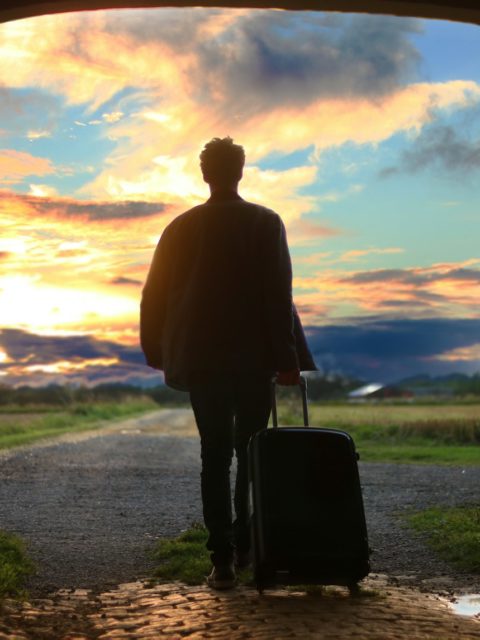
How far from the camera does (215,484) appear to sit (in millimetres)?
4875

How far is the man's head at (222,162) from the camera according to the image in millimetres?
4957

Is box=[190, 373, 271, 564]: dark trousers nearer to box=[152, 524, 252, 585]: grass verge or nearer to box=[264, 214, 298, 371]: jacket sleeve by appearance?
box=[264, 214, 298, 371]: jacket sleeve

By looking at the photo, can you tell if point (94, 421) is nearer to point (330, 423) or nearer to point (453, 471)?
point (330, 423)

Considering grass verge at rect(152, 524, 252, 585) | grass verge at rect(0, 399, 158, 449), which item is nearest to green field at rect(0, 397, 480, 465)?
grass verge at rect(0, 399, 158, 449)

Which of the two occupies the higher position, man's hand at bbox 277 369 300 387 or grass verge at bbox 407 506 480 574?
man's hand at bbox 277 369 300 387

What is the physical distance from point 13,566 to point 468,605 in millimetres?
2359

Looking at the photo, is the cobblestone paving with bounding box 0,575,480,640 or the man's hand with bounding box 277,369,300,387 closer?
the cobblestone paving with bounding box 0,575,480,640

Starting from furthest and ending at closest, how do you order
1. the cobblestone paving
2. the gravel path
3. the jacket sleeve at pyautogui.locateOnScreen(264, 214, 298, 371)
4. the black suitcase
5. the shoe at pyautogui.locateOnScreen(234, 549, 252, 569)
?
the gravel path → the shoe at pyautogui.locateOnScreen(234, 549, 252, 569) → the jacket sleeve at pyautogui.locateOnScreen(264, 214, 298, 371) → the black suitcase → the cobblestone paving

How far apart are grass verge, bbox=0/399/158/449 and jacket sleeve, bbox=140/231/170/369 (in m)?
13.3

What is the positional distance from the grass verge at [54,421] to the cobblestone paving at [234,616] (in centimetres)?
1342

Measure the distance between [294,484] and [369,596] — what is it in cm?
68

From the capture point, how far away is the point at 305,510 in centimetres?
458

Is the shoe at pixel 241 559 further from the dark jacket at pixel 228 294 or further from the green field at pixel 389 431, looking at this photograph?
the green field at pixel 389 431

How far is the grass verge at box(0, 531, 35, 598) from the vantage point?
4977 mm
